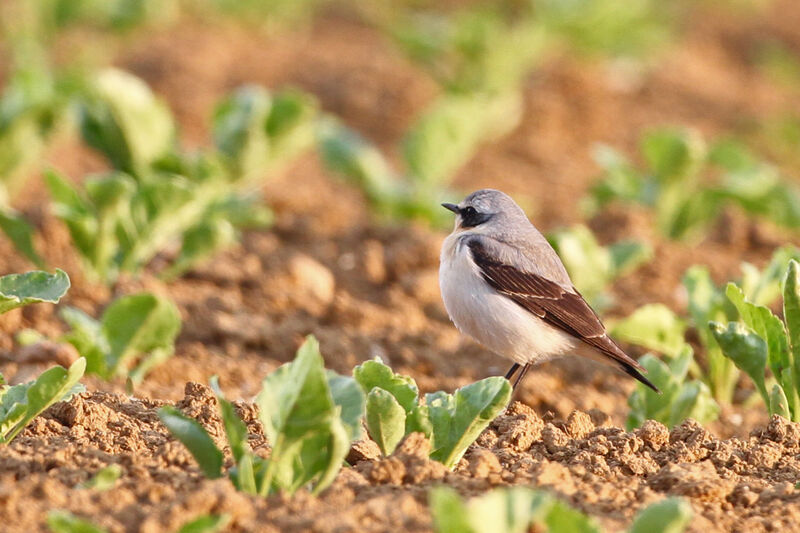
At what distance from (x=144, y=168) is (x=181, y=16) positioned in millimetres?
6288

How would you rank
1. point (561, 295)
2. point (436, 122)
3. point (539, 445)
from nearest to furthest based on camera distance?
1. point (539, 445)
2. point (561, 295)
3. point (436, 122)

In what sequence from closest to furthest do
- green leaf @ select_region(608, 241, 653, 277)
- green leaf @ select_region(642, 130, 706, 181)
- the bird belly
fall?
the bird belly < green leaf @ select_region(608, 241, 653, 277) < green leaf @ select_region(642, 130, 706, 181)

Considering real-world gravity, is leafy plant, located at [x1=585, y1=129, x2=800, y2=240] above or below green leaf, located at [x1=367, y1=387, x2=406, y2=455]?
above

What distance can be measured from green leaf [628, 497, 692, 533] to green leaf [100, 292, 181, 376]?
2761mm

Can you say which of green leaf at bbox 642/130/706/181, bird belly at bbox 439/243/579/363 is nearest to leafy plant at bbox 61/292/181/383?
bird belly at bbox 439/243/579/363

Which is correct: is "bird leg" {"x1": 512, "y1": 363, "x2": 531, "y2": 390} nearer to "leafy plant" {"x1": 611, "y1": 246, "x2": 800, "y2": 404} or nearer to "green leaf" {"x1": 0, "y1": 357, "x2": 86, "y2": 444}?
"leafy plant" {"x1": 611, "y1": 246, "x2": 800, "y2": 404}

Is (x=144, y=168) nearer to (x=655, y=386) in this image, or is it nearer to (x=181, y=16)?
(x=655, y=386)

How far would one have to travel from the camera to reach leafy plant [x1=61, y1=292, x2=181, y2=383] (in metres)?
5.23

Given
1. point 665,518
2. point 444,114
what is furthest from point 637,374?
point 444,114

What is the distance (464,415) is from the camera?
3.88 m

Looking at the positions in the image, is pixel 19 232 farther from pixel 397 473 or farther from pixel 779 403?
pixel 779 403

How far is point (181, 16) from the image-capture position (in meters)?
13.0

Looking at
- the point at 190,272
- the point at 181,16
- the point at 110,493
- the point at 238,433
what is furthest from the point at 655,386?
the point at 181,16

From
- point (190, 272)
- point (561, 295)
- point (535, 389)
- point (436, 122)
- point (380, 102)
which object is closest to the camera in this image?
point (561, 295)
